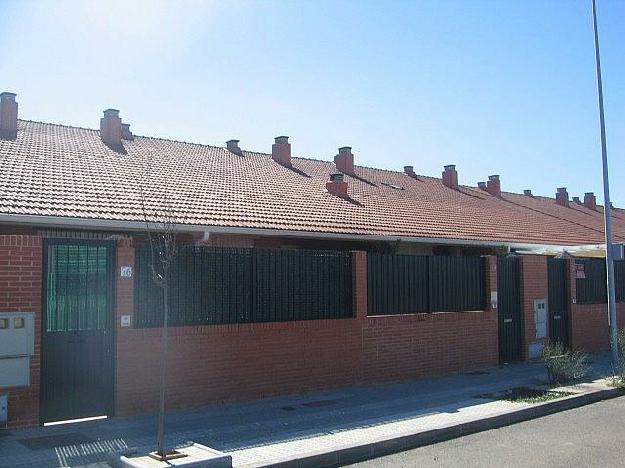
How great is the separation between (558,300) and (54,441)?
40.6ft

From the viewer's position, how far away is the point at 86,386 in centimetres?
888

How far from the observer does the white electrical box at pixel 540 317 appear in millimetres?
15680

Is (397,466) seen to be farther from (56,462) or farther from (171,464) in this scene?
(56,462)

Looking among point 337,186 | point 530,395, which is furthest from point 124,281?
point 337,186

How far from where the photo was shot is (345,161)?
2209 cm

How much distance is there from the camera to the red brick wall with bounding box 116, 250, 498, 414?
9.34 metres

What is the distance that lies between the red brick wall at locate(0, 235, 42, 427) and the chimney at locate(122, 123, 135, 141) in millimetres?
9262

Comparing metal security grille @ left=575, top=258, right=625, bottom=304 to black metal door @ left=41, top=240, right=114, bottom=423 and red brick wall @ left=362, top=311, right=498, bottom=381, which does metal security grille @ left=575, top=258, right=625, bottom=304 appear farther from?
black metal door @ left=41, top=240, right=114, bottom=423

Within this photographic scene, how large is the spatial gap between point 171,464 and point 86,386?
2.88 metres

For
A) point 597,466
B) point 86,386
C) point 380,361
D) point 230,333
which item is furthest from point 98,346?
point 597,466

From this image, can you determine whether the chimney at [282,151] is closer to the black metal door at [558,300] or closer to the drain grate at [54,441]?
the black metal door at [558,300]

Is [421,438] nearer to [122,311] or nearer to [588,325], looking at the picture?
[122,311]

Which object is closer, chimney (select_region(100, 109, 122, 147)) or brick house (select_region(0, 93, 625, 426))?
brick house (select_region(0, 93, 625, 426))

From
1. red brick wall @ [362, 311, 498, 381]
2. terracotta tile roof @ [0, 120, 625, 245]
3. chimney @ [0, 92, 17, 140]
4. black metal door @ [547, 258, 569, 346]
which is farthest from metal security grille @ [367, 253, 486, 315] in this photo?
chimney @ [0, 92, 17, 140]
